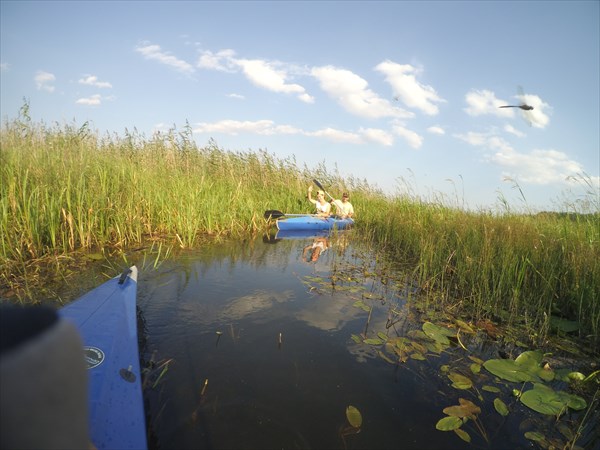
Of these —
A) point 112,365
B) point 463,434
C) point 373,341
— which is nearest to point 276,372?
point 373,341

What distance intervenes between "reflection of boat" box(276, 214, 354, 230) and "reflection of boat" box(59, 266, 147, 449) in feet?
21.6

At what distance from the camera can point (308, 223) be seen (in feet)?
32.8

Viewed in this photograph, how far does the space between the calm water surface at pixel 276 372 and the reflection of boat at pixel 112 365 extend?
18.0 inches

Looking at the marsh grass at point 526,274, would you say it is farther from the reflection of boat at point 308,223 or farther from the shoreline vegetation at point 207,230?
the reflection of boat at point 308,223

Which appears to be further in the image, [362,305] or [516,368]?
[362,305]

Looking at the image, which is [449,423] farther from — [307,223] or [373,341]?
[307,223]

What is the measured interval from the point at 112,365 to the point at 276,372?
1.35 meters

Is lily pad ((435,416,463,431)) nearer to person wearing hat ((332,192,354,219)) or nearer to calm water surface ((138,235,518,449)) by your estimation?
calm water surface ((138,235,518,449))

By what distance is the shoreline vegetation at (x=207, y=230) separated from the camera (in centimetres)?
402

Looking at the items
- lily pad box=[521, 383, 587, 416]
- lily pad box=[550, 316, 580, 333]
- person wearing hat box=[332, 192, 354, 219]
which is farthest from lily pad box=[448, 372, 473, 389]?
person wearing hat box=[332, 192, 354, 219]

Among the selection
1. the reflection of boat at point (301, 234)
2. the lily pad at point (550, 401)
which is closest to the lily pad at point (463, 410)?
the lily pad at point (550, 401)

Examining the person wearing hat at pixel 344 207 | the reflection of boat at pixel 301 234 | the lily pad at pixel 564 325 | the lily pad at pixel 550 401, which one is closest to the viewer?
the lily pad at pixel 550 401

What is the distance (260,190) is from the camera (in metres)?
11.5

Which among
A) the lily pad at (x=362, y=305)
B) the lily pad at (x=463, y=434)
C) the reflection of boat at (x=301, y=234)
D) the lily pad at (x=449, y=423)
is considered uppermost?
the reflection of boat at (x=301, y=234)
